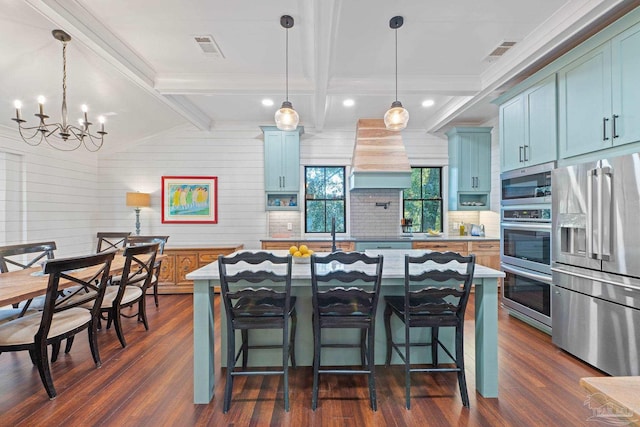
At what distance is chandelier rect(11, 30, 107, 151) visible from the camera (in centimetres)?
261

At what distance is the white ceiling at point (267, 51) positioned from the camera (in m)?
2.55

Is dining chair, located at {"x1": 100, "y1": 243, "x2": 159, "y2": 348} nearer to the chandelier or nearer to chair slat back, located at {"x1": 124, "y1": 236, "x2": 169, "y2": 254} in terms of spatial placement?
chair slat back, located at {"x1": 124, "y1": 236, "x2": 169, "y2": 254}

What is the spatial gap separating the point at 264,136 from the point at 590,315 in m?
4.83

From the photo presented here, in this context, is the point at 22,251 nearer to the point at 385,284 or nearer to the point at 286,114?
the point at 286,114

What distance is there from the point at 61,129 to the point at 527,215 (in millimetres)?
4828

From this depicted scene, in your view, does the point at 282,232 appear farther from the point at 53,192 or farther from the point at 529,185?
the point at 529,185

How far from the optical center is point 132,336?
325 cm

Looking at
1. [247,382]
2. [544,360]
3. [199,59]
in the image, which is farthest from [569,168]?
[199,59]

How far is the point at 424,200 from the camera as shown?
18.8 feet

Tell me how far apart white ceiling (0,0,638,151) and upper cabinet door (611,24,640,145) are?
30 centimetres

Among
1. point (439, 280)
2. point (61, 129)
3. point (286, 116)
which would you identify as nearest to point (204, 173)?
point (61, 129)

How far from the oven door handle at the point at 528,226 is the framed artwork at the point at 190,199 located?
4.55m

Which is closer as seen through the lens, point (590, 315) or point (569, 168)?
point (590, 315)

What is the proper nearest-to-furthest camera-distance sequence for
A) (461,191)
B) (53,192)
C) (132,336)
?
(132,336), (53,192), (461,191)
